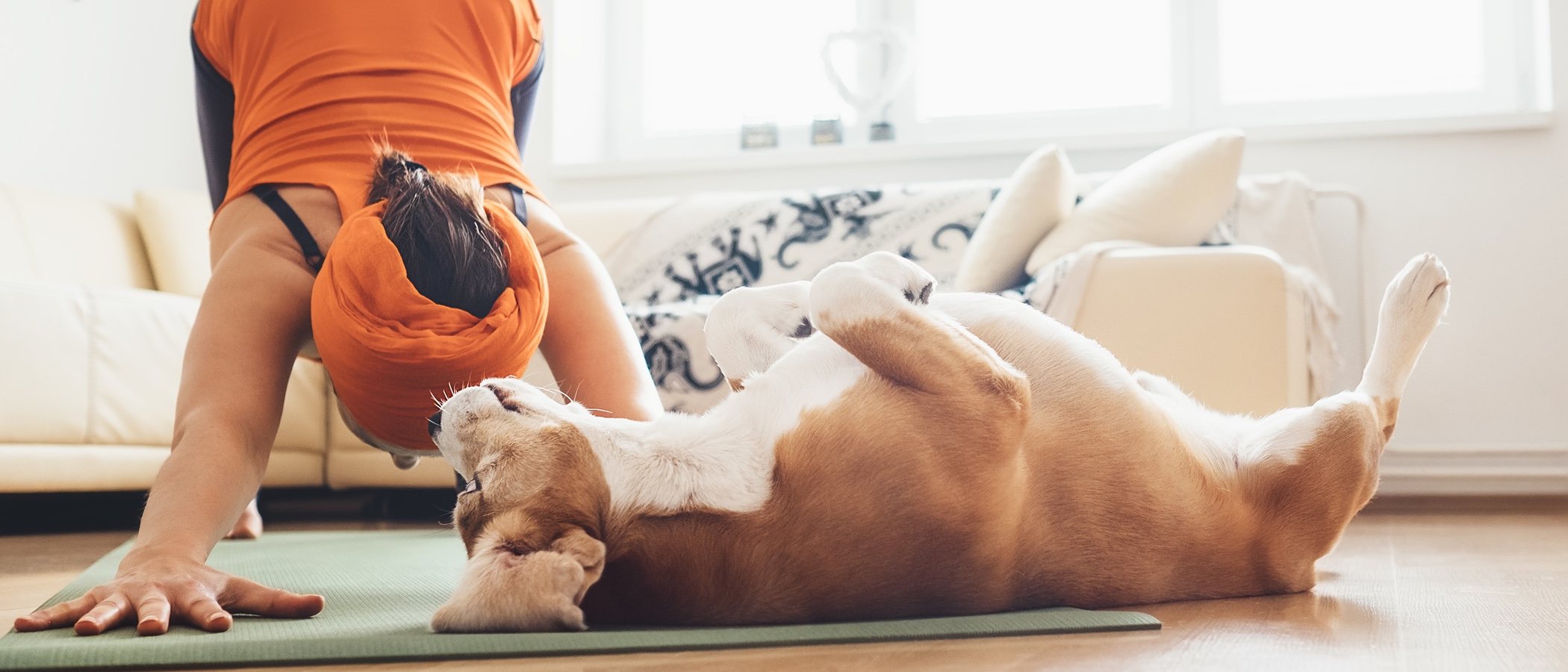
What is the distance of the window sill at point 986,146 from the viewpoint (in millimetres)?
3572

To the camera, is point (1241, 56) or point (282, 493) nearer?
point (282, 493)

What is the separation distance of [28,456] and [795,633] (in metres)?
2.24

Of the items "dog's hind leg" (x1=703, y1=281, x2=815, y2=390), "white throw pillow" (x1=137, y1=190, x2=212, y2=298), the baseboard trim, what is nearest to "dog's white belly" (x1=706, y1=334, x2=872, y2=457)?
Answer: "dog's hind leg" (x1=703, y1=281, x2=815, y2=390)

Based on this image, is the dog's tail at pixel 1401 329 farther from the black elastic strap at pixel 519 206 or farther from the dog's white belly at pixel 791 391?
the black elastic strap at pixel 519 206

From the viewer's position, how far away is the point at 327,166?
160 centimetres

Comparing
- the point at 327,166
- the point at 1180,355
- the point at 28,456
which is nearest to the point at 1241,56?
the point at 1180,355

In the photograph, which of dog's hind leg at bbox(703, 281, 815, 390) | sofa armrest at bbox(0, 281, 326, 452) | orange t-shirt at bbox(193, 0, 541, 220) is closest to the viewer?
dog's hind leg at bbox(703, 281, 815, 390)

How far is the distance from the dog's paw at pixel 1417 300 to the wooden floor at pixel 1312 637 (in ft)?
1.06

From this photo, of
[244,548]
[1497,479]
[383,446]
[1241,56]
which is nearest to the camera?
[383,446]

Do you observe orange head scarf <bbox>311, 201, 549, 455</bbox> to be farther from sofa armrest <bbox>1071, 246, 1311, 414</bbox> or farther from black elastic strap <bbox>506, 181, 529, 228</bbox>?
sofa armrest <bbox>1071, 246, 1311, 414</bbox>

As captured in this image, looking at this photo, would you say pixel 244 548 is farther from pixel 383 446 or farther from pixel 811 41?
pixel 811 41

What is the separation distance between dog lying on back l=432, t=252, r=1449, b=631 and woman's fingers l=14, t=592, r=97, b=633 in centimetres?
37

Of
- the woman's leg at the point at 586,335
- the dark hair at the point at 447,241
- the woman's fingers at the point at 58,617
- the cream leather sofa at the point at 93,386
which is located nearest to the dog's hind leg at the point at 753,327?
the woman's leg at the point at 586,335

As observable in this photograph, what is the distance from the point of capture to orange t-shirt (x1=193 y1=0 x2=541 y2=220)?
1638 millimetres
